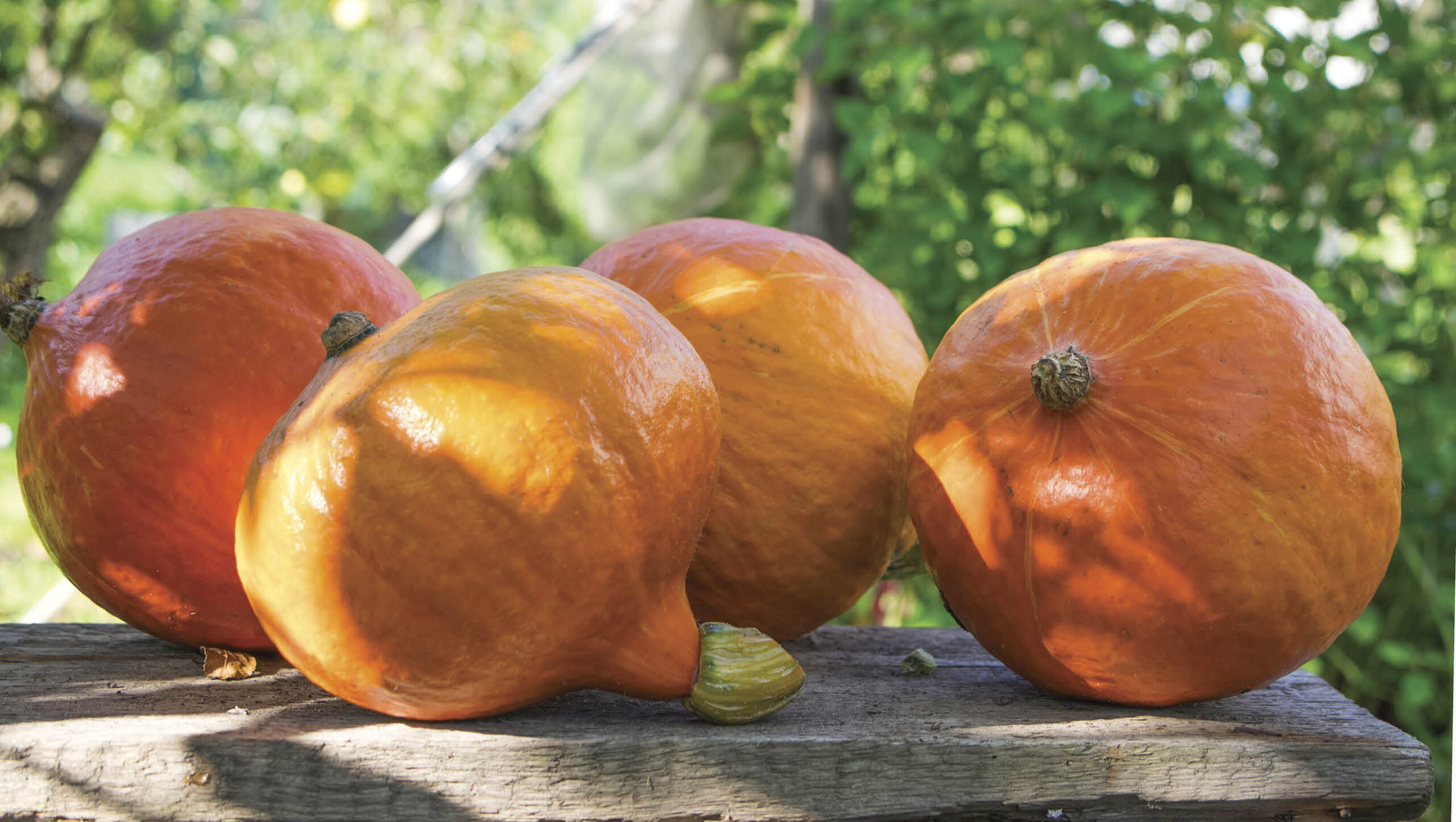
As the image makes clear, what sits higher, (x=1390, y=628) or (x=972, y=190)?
(x=972, y=190)

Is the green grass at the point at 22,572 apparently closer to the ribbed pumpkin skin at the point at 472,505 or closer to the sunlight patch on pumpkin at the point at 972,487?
the ribbed pumpkin skin at the point at 472,505

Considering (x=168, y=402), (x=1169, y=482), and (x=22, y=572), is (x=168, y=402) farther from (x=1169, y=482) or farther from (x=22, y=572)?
(x=22, y=572)

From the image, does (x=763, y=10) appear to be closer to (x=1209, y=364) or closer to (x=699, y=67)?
(x=699, y=67)

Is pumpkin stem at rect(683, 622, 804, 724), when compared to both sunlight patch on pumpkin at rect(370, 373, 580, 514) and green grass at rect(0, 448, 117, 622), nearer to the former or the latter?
sunlight patch on pumpkin at rect(370, 373, 580, 514)

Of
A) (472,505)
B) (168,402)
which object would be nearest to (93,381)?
(168,402)

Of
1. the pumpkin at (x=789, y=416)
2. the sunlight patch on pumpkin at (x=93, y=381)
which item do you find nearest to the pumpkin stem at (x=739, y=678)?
the pumpkin at (x=789, y=416)

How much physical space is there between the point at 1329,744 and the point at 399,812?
0.97m

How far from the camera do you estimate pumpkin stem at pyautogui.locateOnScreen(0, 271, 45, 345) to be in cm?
133

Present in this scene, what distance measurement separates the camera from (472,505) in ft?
3.25

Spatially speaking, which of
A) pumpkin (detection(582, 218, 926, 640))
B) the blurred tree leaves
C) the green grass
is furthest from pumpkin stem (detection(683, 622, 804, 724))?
the blurred tree leaves

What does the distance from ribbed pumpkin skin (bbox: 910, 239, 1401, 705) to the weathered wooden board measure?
0.10 metres

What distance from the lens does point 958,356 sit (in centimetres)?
133

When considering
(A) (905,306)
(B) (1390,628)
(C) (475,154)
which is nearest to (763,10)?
(C) (475,154)

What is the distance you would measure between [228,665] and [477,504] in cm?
57
